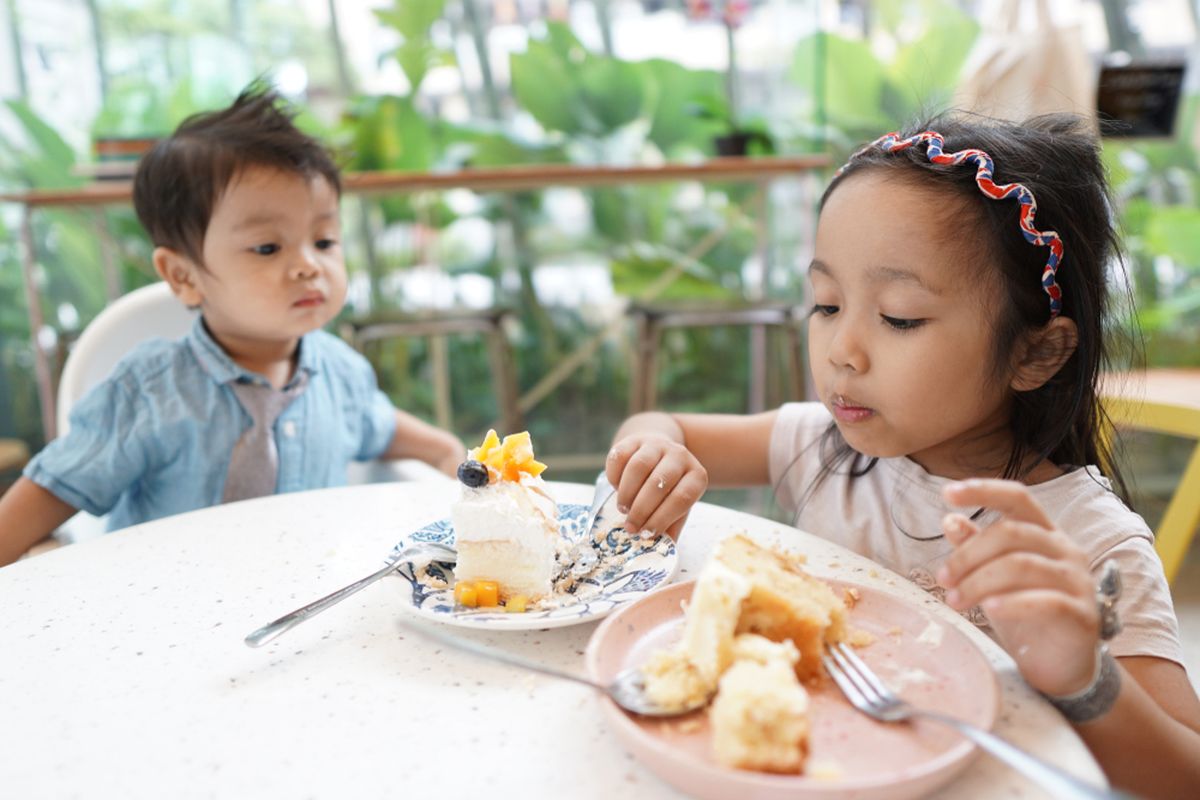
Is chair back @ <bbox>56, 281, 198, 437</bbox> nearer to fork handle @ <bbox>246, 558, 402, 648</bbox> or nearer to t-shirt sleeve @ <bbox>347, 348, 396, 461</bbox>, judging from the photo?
t-shirt sleeve @ <bbox>347, 348, 396, 461</bbox>

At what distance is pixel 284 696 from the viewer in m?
0.73

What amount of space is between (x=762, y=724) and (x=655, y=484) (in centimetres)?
47

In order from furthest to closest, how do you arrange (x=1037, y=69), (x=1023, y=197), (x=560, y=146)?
(x=560, y=146) < (x=1037, y=69) < (x=1023, y=197)

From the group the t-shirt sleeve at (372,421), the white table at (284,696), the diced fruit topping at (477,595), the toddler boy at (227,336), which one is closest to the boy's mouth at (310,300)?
the toddler boy at (227,336)

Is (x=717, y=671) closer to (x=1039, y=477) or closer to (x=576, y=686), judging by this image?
(x=576, y=686)

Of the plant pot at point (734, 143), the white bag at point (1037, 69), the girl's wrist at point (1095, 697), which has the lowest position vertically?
the girl's wrist at point (1095, 697)

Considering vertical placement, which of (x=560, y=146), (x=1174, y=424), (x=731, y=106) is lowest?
(x=1174, y=424)

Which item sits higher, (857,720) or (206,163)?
(206,163)

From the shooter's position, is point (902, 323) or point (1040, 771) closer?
point (1040, 771)

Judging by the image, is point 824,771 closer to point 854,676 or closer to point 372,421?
point 854,676

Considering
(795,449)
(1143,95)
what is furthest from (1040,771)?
(1143,95)

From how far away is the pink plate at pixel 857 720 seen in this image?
551 millimetres

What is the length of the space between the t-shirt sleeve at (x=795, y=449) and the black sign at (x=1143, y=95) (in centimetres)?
259

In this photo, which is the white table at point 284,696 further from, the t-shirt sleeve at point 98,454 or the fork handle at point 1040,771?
the t-shirt sleeve at point 98,454
